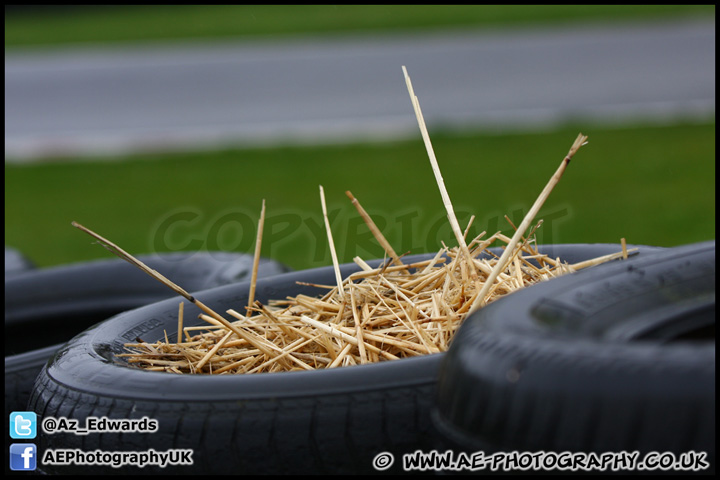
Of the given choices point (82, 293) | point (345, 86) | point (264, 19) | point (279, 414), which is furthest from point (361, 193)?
point (264, 19)

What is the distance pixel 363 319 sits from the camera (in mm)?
2074

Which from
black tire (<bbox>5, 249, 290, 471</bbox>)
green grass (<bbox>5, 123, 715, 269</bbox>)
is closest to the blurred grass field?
green grass (<bbox>5, 123, 715, 269</bbox>)

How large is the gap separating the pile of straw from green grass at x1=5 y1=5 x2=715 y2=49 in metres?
16.9

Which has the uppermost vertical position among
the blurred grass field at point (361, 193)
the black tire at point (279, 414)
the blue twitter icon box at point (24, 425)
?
the black tire at point (279, 414)

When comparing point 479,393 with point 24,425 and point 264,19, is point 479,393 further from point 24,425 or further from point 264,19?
point 264,19

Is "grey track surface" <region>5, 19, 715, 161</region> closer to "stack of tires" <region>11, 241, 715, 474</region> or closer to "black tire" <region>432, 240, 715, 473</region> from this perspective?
"stack of tires" <region>11, 241, 715, 474</region>

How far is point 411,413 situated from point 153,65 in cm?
1544

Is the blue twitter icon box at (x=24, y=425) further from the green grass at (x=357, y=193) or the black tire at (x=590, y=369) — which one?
the green grass at (x=357, y=193)

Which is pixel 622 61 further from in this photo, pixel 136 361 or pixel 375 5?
pixel 136 361

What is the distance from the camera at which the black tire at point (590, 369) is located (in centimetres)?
112

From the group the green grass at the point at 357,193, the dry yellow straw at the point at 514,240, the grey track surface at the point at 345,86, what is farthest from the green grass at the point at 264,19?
the dry yellow straw at the point at 514,240

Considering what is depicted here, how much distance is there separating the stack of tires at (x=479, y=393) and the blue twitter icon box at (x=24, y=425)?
0.13ft

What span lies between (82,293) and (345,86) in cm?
1023

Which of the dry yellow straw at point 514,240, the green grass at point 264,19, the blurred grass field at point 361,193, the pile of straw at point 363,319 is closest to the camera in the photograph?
the dry yellow straw at point 514,240
